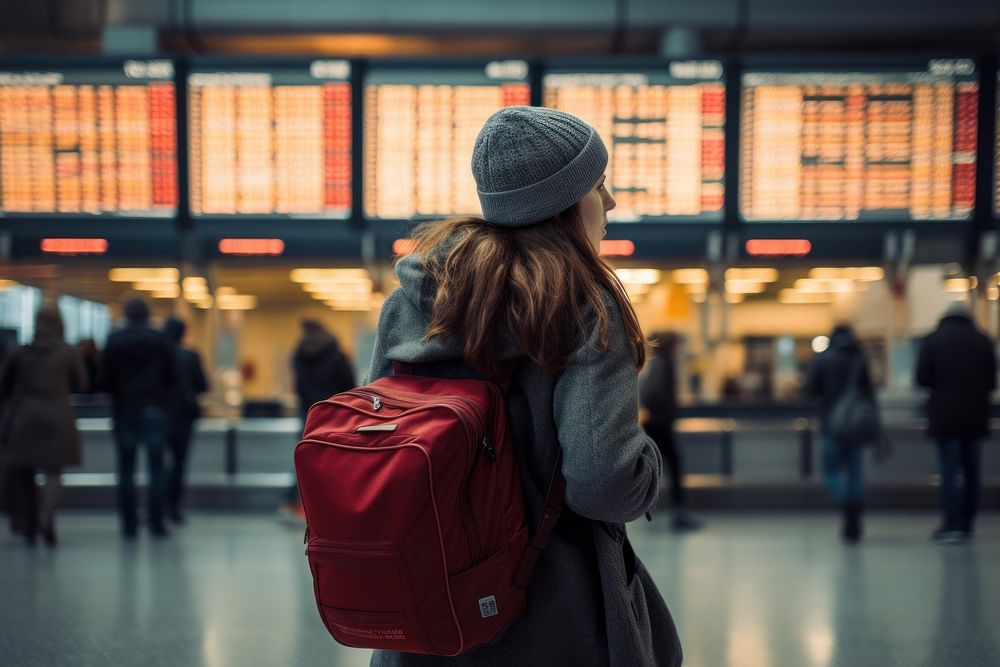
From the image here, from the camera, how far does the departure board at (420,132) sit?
25.5ft

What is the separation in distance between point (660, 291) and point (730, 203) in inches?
46.5

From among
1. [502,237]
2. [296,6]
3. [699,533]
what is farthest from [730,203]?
[502,237]

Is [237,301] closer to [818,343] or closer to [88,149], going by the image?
[88,149]

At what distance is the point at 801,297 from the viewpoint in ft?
29.1

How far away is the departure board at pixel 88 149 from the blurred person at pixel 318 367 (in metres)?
2.22

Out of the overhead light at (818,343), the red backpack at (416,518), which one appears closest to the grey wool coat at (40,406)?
the red backpack at (416,518)

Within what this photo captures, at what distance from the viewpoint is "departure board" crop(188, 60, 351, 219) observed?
775 cm

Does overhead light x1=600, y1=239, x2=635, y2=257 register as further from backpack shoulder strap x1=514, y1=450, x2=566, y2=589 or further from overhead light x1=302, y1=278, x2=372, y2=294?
backpack shoulder strap x1=514, y1=450, x2=566, y2=589

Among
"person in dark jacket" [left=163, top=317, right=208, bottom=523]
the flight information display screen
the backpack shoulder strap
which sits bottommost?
"person in dark jacket" [left=163, top=317, right=208, bottom=523]

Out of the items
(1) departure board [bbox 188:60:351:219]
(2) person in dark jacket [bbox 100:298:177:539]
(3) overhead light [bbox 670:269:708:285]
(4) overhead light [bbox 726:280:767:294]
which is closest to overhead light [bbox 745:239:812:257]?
(3) overhead light [bbox 670:269:708:285]

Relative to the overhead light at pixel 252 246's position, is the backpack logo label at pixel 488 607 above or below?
below

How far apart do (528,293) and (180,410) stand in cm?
619

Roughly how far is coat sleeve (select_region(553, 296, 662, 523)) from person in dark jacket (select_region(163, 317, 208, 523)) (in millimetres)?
A: 6018

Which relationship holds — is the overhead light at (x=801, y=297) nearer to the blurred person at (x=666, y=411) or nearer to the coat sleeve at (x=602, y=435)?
the blurred person at (x=666, y=411)
